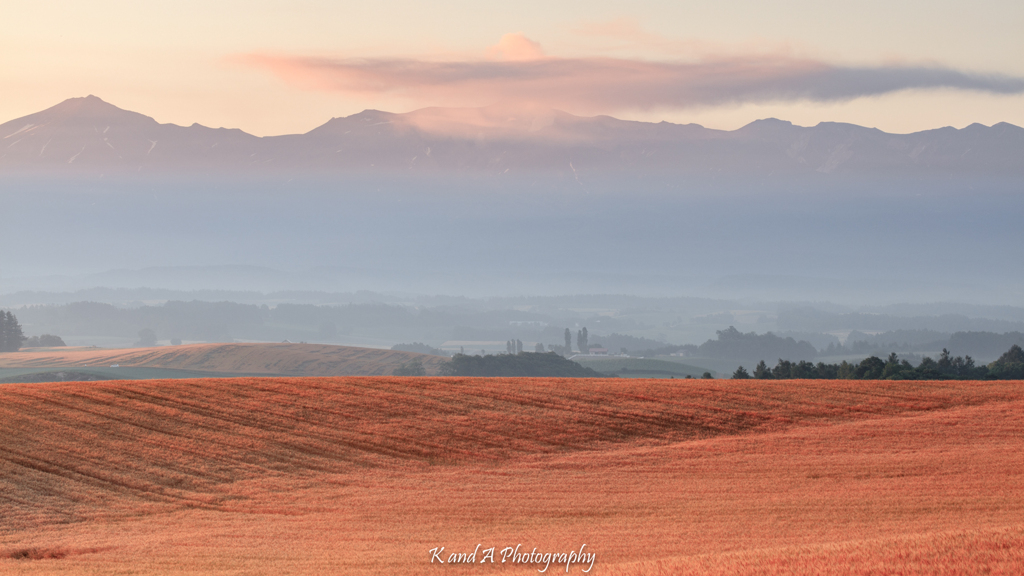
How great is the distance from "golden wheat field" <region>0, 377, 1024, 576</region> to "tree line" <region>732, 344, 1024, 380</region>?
2828 cm

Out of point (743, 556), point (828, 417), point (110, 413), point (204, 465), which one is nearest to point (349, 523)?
point (204, 465)

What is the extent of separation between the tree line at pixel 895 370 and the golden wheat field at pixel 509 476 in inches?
1114

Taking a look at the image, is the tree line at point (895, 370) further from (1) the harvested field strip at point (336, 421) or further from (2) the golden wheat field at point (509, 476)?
(2) the golden wheat field at point (509, 476)

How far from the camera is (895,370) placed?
6812 centimetres

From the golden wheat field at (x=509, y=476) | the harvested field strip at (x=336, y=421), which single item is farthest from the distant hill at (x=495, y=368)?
the golden wheat field at (x=509, y=476)

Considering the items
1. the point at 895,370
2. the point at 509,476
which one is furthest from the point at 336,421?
the point at 895,370

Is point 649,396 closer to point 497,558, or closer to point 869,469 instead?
point 869,469

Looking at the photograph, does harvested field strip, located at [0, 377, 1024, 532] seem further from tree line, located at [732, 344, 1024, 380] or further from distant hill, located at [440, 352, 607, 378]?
distant hill, located at [440, 352, 607, 378]

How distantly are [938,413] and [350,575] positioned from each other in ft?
104

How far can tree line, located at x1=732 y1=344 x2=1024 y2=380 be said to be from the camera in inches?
2657

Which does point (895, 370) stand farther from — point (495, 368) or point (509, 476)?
point (495, 368)

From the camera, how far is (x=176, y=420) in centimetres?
3086

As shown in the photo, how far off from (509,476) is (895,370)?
53.6m

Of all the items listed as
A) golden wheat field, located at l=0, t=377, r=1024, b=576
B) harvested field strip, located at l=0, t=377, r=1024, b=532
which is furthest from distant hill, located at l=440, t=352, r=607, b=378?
golden wheat field, located at l=0, t=377, r=1024, b=576
